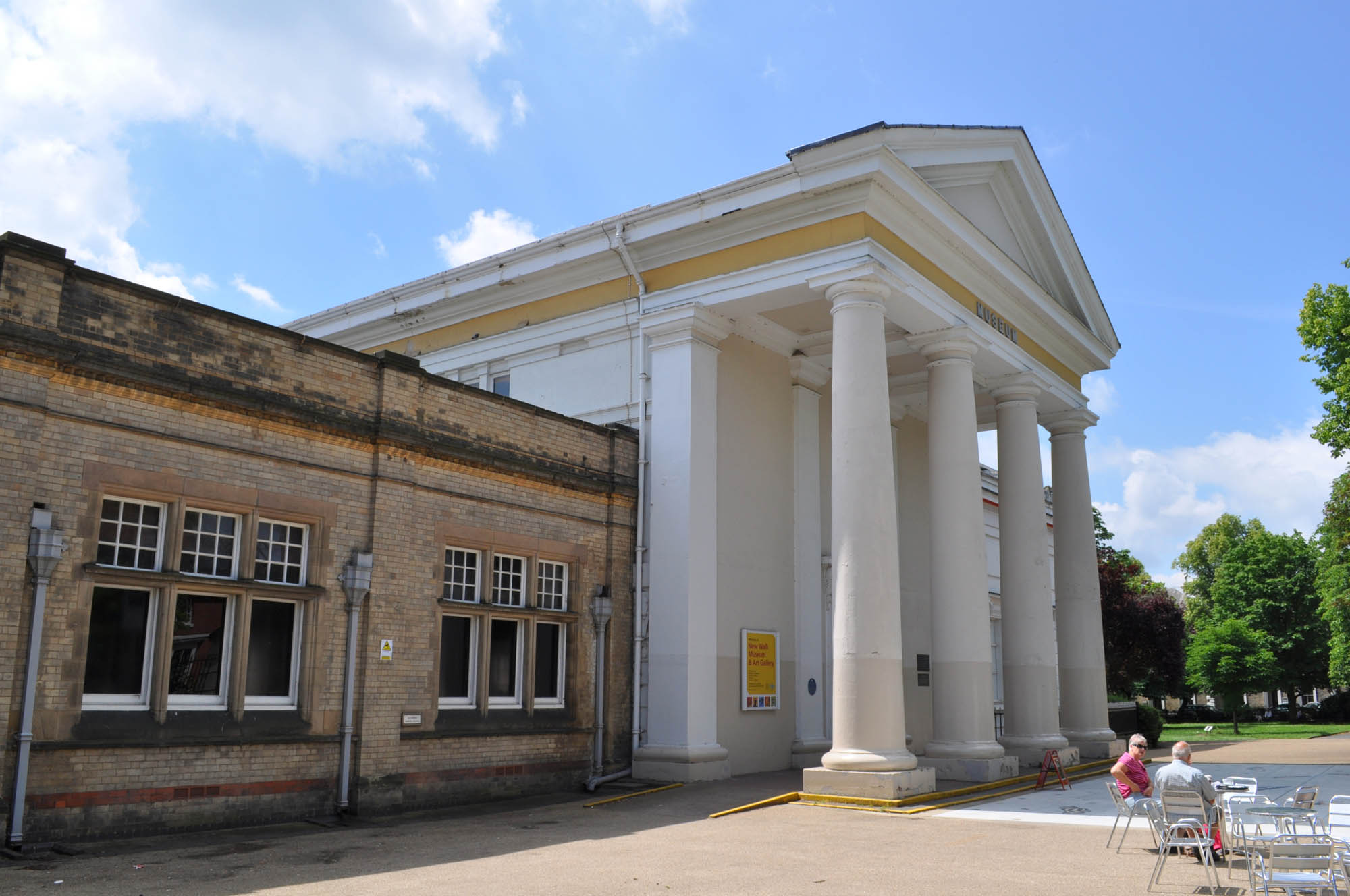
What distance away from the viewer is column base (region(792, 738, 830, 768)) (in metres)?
19.5

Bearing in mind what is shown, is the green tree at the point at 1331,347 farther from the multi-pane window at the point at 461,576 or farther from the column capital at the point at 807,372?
the multi-pane window at the point at 461,576

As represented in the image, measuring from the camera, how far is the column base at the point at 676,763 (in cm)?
1675

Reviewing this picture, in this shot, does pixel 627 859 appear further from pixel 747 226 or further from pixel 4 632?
pixel 747 226

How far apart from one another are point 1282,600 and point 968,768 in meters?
58.7

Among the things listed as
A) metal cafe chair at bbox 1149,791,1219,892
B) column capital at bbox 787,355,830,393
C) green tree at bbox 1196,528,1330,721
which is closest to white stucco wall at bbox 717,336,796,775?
column capital at bbox 787,355,830,393

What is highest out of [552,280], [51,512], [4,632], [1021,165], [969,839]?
[1021,165]

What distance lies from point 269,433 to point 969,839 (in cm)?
911

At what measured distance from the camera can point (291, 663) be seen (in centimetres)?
1294

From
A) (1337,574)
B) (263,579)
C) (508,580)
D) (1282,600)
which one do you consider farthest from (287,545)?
(1282,600)

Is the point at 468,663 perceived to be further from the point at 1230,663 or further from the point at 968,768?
the point at 1230,663

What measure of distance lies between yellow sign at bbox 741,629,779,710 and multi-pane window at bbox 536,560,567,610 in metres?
3.57

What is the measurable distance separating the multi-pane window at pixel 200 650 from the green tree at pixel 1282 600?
63.2 meters

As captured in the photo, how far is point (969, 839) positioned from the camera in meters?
11.7

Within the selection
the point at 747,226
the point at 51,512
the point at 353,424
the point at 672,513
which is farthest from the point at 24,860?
the point at 747,226
